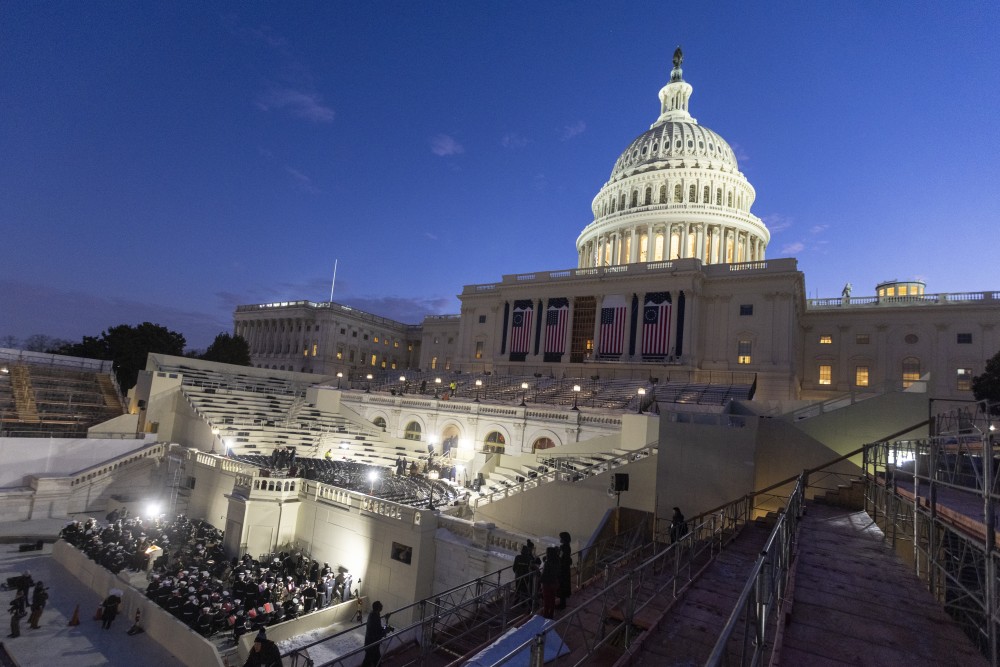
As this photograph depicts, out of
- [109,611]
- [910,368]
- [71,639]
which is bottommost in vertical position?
[71,639]

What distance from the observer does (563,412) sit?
3028 centimetres

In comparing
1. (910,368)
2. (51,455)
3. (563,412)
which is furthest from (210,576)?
(910,368)

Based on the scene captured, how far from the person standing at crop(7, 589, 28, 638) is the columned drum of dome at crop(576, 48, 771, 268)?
202ft

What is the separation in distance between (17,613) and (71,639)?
1789 mm

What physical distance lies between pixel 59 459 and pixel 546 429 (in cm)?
2732

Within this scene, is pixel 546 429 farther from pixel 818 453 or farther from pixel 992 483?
pixel 992 483

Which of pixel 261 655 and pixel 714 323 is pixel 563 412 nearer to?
pixel 261 655

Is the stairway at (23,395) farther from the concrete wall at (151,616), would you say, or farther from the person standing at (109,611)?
Result: the person standing at (109,611)

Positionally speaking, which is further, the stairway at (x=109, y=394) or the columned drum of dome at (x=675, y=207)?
the columned drum of dome at (x=675, y=207)

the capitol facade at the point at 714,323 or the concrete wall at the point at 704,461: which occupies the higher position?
the capitol facade at the point at 714,323

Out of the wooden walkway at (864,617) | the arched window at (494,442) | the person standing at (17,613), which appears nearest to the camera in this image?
the wooden walkway at (864,617)

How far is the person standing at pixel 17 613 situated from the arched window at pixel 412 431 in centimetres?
2280

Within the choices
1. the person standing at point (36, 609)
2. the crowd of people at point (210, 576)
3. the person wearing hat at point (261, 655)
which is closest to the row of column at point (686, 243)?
the crowd of people at point (210, 576)

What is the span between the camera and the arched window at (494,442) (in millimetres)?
32594
